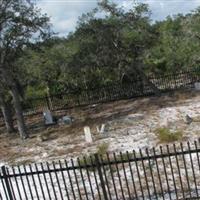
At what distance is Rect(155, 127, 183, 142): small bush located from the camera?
1423cm

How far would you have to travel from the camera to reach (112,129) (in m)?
17.6

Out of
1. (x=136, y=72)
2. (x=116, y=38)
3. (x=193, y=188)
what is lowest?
(x=193, y=188)

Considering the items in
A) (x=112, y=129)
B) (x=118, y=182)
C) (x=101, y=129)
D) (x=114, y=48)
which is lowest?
(x=118, y=182)

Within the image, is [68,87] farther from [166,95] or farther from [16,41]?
[16,41]

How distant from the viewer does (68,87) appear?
30203 millimetres

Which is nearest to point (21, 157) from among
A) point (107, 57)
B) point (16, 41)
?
Answer: point (16, 41)

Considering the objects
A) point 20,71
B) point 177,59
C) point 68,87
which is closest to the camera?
point 20,71

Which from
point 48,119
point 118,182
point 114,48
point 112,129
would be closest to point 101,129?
point 112,129

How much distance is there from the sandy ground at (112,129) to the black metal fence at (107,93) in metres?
1.89

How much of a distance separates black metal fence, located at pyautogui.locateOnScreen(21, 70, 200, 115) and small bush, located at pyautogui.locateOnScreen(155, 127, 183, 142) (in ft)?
34.3

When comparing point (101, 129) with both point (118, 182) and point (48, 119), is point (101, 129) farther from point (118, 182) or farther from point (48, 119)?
point (118, 182)

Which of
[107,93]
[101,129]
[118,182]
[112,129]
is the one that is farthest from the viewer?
[107,93]

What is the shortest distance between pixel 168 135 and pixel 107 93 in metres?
12.5

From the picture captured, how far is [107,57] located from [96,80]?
4.50 m
